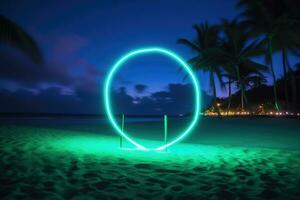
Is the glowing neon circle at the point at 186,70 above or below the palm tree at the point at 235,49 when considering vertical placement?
below

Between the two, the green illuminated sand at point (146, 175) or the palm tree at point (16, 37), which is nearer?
the green illuminated sand at point (146, 175)

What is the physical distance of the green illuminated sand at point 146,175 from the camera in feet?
13.0

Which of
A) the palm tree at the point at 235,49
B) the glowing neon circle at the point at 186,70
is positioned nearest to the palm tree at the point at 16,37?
the glowing neon circle at the point at 186,70

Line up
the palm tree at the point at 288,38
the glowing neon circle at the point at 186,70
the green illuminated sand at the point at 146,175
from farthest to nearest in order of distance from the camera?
the palm tree at the point at 288,38 → the glowing neon circle at the point at 186,70 → the green illuminated sand at the point at 146,175

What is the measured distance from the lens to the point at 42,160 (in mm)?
6059

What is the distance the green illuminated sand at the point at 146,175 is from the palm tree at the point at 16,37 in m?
3.83

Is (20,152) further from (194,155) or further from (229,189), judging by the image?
(229,189)

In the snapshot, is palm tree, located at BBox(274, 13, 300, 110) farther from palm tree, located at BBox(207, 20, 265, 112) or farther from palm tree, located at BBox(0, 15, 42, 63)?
palm tree, located at BBox(0, 15, 42, 63)

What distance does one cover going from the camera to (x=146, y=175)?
4.93m

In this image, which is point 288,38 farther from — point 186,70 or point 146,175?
point 146,175

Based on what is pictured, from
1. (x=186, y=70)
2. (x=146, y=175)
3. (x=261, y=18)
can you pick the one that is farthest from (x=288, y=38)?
(x=146, y=175)

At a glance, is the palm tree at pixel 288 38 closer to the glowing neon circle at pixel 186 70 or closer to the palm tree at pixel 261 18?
the palm tree at pixel 261 18

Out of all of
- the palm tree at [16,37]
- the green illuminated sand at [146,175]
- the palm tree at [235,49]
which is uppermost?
the palm tree at [235,49]

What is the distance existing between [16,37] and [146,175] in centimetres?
713
